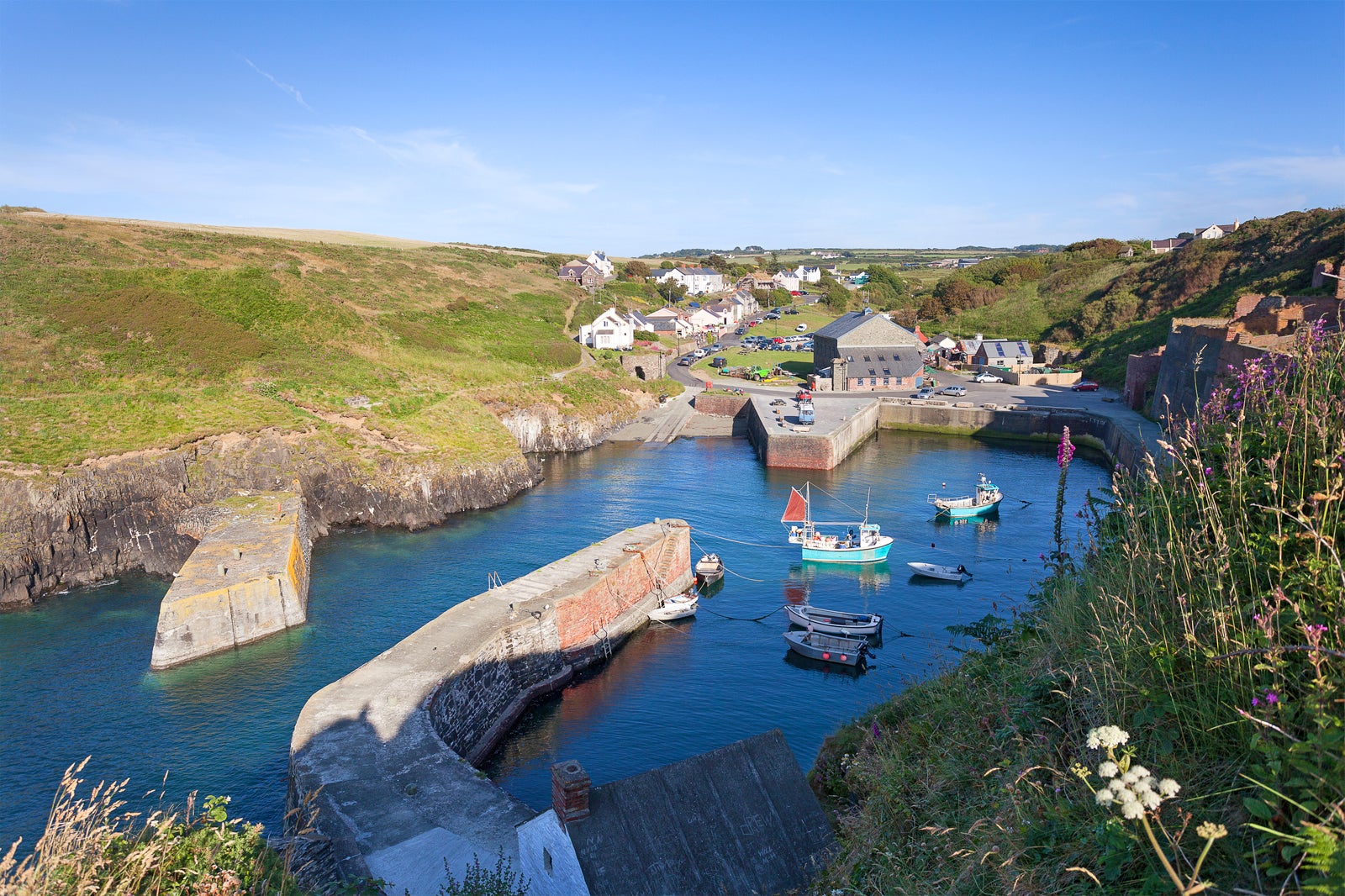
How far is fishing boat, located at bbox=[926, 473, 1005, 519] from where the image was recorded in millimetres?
41875

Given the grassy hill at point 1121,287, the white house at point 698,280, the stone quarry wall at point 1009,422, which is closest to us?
the stone quarry wall at point 1009,422

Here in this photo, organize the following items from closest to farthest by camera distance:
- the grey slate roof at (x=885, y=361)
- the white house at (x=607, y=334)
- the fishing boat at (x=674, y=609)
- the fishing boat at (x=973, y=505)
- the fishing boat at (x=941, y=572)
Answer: the fishing boat at (x=674, y=609), the fishing boat at (x=941, y=572), the fishing boat at (x=973, y=505), the grey slate roof at (x=885, y=361), the white house at (x=607, y=334)

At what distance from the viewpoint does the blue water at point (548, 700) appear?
813 inches

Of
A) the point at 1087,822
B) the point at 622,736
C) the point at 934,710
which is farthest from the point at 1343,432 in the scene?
the point at 622,736

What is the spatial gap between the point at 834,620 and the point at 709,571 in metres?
6.93

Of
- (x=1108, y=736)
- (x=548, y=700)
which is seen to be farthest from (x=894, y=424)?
(x=1108, y=736)

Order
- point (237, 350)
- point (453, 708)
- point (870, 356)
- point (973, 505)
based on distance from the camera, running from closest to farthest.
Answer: point (453, 708) < point (973, 505) < point (237, 350) < point (870, 356)

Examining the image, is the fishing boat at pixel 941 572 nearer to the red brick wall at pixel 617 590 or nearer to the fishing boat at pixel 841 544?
the fishing boat at pixel 841 544

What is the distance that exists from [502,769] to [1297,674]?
2004cm

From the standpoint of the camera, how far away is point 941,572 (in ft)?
111

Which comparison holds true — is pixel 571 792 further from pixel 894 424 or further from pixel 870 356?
pixel 870 356

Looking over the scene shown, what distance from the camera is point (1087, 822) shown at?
17.1ft

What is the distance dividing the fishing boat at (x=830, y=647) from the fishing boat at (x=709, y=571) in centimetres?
666

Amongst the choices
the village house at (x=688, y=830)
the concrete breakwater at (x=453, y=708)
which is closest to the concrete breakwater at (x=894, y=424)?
the concrete breakwater at (x=453, y=708)
